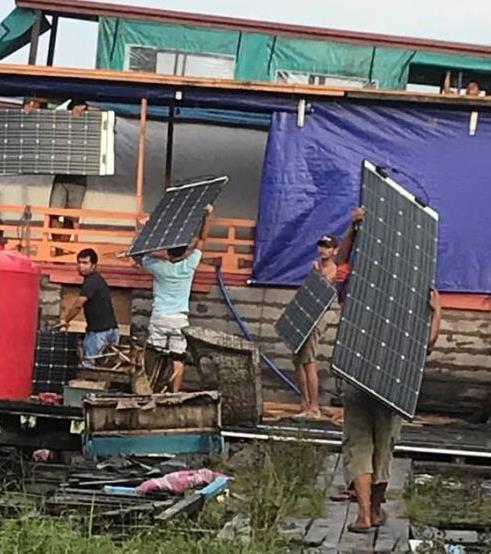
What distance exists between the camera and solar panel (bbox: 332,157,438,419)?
7.02 m

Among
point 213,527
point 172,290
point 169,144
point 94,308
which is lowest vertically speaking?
point 213,527

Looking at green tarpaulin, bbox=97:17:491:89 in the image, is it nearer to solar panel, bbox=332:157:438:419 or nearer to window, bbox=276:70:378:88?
window, bbox=276:70:378:88

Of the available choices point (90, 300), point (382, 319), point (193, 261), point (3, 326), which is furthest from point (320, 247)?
point (382, 319)

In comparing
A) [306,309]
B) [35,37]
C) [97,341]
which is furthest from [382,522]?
[35,37]

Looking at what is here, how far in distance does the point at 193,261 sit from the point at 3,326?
76.8 inches

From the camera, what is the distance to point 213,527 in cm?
700

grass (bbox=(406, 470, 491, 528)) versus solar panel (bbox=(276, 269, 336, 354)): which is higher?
solar panel (bbox=(276, 269, 336, 354))

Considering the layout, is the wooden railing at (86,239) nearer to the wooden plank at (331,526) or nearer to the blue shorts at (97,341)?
the blue shorts at (97,341)

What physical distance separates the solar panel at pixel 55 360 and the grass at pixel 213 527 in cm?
392

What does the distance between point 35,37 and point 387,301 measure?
969 cm

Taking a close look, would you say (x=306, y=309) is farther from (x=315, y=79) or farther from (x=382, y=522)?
(x=315, y=79)

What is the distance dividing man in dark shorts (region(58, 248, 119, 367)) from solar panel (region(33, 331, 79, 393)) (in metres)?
0.34

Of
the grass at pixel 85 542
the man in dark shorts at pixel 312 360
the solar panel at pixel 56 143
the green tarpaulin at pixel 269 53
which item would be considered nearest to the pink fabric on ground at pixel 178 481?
the grass at pixel 85 542

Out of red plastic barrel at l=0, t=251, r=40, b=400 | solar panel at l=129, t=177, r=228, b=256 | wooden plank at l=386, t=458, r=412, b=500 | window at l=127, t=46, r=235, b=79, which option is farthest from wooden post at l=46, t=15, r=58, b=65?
wooden plank at l=386, t=458, r=412, b=500
